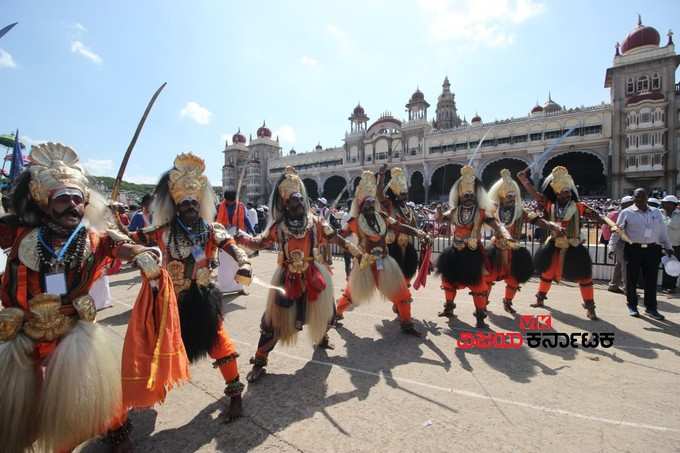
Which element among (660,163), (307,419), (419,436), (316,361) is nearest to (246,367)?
(316,361)

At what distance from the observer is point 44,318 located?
2.07 m

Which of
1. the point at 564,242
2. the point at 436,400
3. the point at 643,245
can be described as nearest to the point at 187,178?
the point at 436,400

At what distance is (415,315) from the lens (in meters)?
5.52

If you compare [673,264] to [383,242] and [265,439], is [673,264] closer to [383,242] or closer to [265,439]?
[383,242]

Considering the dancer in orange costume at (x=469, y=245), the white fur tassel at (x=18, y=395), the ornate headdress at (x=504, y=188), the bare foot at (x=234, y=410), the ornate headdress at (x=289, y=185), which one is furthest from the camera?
the ornate headdress at (x=504, y=188)

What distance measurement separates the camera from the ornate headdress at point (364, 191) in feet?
16.0

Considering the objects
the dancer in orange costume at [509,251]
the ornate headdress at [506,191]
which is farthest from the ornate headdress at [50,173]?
the ornate headdress at [506,191]

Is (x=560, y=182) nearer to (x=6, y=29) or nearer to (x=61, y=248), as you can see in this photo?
(x=61, y=248)

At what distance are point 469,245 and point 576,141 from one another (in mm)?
35111

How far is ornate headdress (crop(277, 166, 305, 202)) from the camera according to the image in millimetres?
3531

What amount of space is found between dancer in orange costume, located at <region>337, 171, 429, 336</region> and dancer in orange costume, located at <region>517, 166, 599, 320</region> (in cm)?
223

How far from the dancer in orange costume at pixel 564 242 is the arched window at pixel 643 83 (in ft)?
116

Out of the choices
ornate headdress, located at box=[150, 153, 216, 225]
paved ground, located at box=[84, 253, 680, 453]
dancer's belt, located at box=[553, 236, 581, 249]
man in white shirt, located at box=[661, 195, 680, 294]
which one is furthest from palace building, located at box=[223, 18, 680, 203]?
ornate headdress, located at box=[150, 153, 216, 225]

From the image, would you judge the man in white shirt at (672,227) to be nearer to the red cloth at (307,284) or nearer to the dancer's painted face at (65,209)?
the red cloth at (307,284)
